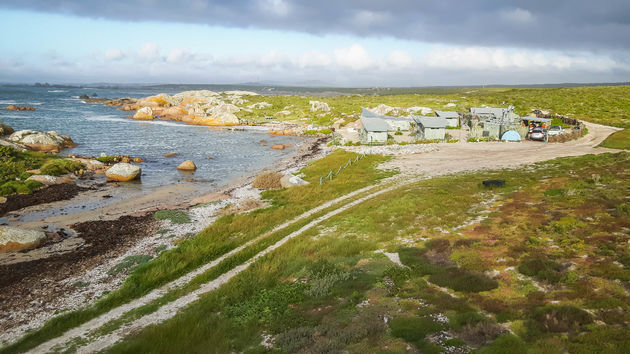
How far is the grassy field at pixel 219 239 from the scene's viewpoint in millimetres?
17516

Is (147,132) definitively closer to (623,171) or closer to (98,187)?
(98,187)

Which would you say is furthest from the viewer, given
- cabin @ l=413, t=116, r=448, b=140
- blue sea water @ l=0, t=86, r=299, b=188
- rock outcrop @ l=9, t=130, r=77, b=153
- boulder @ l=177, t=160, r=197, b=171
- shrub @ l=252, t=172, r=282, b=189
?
cabin @ l=413, t=116, r=448, b=140

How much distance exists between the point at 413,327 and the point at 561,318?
5.29 metres

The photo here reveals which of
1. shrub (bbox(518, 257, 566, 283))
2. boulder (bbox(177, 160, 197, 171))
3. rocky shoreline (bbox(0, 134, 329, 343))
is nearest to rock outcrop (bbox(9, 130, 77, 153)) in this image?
boulder (bbox(177, 160, 197, 171))

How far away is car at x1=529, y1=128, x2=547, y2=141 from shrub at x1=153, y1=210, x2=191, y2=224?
6152cm

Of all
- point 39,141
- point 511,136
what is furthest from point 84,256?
point 511,136

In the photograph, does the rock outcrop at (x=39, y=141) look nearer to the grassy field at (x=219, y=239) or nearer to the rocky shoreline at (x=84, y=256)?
the rocky shoreline at (x=84, y=256)

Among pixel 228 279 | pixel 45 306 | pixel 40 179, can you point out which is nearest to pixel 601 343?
pixel 228 279

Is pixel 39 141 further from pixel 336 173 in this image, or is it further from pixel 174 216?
pixel 336 173

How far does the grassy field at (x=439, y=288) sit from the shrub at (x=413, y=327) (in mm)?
57

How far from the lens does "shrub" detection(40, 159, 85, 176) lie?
4686 centimetres

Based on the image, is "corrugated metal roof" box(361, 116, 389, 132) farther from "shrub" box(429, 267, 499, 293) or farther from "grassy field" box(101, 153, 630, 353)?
"shrub" box(429, 267, 499, 293)

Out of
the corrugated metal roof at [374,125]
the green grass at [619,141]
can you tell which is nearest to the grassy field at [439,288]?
the green grass at [619,141]

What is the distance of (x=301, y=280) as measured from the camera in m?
20.1
